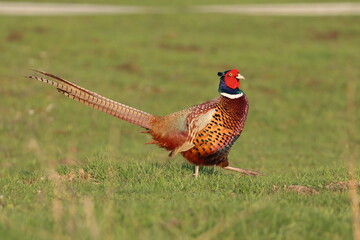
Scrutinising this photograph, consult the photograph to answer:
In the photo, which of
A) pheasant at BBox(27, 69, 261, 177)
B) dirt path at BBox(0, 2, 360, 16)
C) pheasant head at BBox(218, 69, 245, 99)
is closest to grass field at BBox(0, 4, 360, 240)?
pheasant at BBox(27, 69, 261, 177)

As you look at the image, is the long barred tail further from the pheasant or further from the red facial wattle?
the red facial wattle

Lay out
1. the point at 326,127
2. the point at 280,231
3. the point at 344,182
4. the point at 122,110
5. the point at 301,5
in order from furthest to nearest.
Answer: the point at 301,5, the point at 326,127, the point at 122,110, the point at 344,182, the point at 280,231

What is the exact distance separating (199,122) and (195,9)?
33.4 meters

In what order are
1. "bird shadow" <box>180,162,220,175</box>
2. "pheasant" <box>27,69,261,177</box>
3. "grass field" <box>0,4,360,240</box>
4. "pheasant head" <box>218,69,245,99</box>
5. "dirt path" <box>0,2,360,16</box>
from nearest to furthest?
"grass field" <box>0,4,360,240</box> → "pheasant" <box>27,69,261,177</box> → "pheasant head" <box>218,69,245,99</box> → "bird shadow" <box>180,162,220,175</box> → "dirt path" <box>0,2,360,16</box>

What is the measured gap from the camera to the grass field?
5387mm

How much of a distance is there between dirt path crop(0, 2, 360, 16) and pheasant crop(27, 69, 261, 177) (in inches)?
1128

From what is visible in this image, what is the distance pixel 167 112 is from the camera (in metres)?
17.0

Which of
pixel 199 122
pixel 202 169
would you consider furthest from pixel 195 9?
pixel 199 122

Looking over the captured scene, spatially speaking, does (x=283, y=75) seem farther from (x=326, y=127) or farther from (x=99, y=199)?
(x=99, y=199)

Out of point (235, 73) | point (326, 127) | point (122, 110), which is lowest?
point (326, 127)

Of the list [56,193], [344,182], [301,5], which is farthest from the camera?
[301,5]

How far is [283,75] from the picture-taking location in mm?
21609

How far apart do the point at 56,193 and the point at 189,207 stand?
1.75 meters

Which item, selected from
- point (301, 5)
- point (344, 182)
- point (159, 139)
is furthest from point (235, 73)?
point (301, 5)
